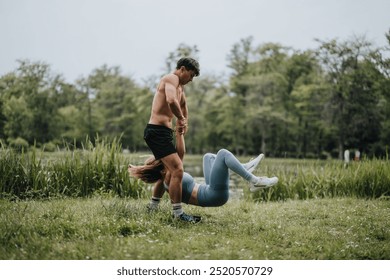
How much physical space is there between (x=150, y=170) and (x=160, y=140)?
0.53m

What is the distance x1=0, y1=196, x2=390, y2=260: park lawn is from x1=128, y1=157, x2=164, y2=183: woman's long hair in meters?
0.41

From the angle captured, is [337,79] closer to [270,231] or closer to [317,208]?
[317,208]

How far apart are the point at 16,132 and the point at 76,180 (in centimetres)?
1965

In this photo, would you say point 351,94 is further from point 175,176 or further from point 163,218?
point 163,218

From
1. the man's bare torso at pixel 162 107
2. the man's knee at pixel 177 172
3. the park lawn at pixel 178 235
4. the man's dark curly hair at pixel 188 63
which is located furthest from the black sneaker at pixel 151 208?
the man's dark curly hair at pixel 188 63

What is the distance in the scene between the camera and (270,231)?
4352 millimetres

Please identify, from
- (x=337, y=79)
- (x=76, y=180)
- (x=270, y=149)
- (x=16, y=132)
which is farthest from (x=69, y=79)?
(x=76, y=180)

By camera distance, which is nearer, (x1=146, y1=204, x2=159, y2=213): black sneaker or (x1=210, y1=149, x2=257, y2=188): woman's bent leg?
(x1=210, y1=149, x2=257, y2=188): woman's bent leg

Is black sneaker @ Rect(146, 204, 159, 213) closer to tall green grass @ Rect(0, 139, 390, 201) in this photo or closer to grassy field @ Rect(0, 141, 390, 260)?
grassy field @ Rect(0, 141, 390, 260)

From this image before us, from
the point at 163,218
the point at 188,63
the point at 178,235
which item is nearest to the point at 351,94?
the point at 188,63

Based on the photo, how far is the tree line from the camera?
28750 mm

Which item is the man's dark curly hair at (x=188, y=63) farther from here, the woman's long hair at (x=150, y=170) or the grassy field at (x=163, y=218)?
the grassy field at (x=163, y=218)

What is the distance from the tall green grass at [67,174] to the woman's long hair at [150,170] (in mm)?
2110

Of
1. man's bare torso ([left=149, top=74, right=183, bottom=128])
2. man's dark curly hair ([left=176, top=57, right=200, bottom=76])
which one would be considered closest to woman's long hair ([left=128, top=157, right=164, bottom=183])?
man's bare torso ([left=149, top=74, right=183, bottom=128])
